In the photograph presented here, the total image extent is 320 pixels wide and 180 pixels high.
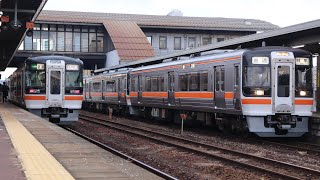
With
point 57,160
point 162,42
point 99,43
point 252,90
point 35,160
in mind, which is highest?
point 162,42

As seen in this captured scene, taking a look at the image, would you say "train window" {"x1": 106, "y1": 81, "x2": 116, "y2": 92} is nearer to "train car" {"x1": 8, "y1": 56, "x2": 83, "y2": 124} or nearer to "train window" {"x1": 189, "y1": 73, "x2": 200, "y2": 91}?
"train car" {"x1": 8, "y1": 56, "x2": 83, "y2": 124}

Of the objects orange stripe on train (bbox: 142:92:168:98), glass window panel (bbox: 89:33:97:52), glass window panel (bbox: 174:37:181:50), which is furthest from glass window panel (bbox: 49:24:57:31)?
orange stripe on train (bbox: 142:92:168:98)

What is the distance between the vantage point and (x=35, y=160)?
356 inches

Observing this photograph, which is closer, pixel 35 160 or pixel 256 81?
pixel 35 160

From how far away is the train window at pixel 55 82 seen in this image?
21.6m

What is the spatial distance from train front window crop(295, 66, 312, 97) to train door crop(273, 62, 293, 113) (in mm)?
270

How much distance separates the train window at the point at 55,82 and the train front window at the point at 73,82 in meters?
0.33

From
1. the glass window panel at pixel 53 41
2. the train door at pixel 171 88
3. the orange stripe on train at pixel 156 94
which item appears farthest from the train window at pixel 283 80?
the glass window panel at pixel 53 41

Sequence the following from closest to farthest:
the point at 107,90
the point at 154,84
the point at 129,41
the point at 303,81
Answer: the point at 303,81 < the point at 154,84 < the point at 107,90 < the point at 129,41

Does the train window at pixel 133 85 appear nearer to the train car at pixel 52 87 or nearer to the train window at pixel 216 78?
the train car at pixel 52 87

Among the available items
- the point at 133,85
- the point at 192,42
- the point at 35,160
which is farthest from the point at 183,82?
the point at 192,42

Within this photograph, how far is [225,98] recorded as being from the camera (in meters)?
17.1

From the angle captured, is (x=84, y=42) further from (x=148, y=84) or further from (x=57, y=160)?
(x=57, y=160)

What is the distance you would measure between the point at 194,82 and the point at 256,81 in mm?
4114
